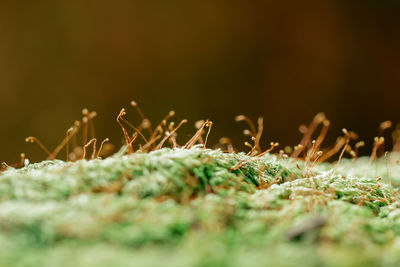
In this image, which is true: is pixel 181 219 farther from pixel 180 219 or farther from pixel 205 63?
pixel 205 63

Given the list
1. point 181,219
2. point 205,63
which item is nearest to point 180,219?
point 181,219

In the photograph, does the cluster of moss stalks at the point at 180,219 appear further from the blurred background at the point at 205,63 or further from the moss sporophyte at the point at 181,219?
the blurred background at the point at 205,63

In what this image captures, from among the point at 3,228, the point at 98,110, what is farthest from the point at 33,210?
the point at 98,110

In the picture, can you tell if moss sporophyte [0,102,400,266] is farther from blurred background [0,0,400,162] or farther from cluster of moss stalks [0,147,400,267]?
blurred background [0,0,400,162]

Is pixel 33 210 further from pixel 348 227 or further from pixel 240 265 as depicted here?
pixel 348 227

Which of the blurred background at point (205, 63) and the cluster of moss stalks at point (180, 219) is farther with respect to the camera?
the blurred background at point (205, 63)

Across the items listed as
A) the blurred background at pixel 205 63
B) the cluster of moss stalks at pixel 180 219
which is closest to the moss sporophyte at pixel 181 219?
the cluster of moss stalks at pixel 180 219

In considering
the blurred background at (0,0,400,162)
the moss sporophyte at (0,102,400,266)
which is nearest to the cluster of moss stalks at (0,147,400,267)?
the moss sporophyte at (0,102,400,266)

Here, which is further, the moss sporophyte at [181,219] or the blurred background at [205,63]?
the blurred background at [205,63]
